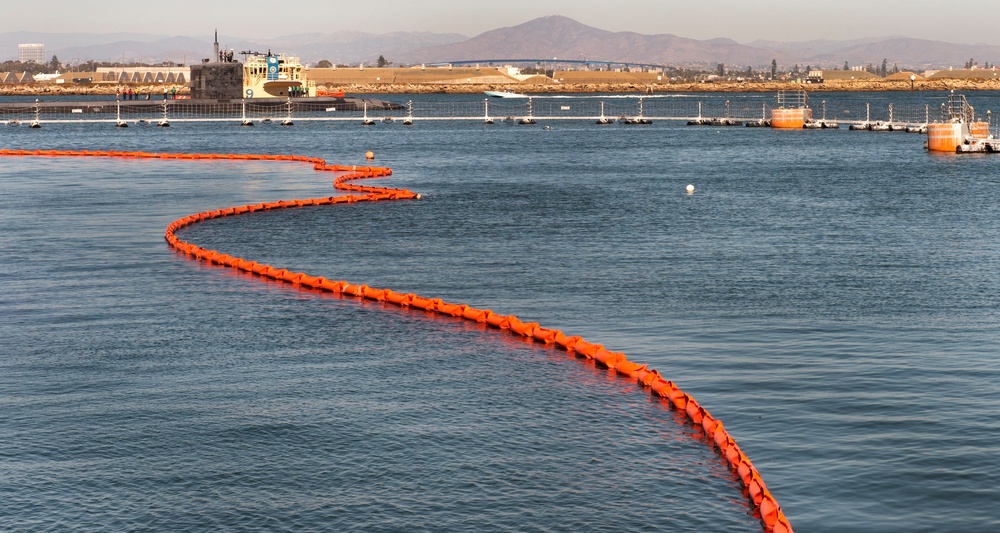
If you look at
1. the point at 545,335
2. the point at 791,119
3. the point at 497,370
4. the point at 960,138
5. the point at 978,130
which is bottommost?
the point at 497,370

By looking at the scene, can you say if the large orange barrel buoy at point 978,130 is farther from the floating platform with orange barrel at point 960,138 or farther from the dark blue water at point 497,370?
the dark blue water at point 497,370

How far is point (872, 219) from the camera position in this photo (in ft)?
210

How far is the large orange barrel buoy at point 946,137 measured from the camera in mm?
111125

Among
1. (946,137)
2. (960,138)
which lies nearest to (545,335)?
(960,138)

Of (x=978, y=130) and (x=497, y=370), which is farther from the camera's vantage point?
(x=978, y=130)

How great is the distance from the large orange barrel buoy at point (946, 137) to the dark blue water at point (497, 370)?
44.0 m

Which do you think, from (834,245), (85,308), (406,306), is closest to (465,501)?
(406,306)

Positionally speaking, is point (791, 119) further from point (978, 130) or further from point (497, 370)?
point (497, 370)

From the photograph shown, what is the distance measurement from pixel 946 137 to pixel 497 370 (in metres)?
89.4

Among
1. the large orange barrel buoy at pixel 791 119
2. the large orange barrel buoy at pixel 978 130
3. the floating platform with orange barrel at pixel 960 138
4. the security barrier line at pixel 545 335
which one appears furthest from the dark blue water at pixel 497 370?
the large orange barrel buoy at pixel 791 119

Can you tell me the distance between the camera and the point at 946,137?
367ft

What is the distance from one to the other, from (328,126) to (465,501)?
159m

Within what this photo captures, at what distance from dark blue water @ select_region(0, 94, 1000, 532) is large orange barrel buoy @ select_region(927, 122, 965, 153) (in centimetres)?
4396

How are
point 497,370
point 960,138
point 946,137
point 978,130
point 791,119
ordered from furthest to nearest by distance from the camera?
point 791,119, point 978,130, point 946,137, point 960,138, point 497,370
